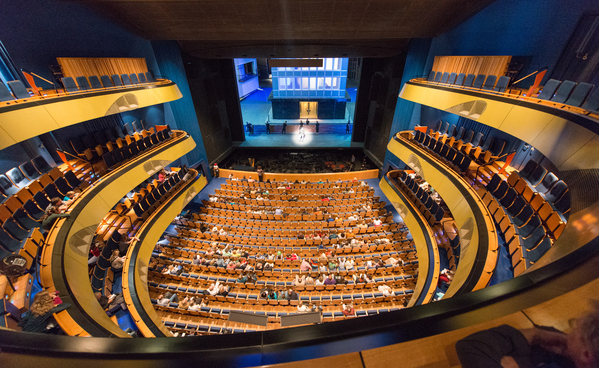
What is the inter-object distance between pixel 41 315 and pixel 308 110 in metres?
17.7

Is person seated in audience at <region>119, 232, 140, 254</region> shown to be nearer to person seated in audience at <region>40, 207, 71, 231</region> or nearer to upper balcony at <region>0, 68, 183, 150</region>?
person seated in audience at <region>40, 207, 71, 231</region>

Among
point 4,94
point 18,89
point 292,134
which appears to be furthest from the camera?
point 292,134

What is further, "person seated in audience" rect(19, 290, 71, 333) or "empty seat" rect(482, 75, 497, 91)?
"empty seat" rect(482, 75, 497, 91)

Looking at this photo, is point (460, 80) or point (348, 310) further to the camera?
point (460, 80)

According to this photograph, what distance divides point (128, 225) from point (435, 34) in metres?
14.3

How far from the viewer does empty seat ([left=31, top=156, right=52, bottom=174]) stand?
593 centimetres

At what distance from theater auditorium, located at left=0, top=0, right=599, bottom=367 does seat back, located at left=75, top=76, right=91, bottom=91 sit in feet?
0.86

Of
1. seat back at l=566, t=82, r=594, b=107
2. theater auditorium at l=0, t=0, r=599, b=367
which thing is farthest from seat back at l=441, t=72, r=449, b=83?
seat back at l=566, t=82, r=594, b=107

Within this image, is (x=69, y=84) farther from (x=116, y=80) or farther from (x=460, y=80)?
(x=460, y=80)

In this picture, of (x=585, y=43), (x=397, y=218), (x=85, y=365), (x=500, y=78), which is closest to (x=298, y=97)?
(x=397, y=218)

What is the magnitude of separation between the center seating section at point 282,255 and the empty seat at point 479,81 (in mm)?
5756

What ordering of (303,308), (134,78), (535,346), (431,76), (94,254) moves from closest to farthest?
(535,346), (303,308), (94,254), (134,78), (431,76)

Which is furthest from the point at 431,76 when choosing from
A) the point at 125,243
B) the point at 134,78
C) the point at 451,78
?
the point at 125,243

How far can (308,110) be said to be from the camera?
18.1 m
